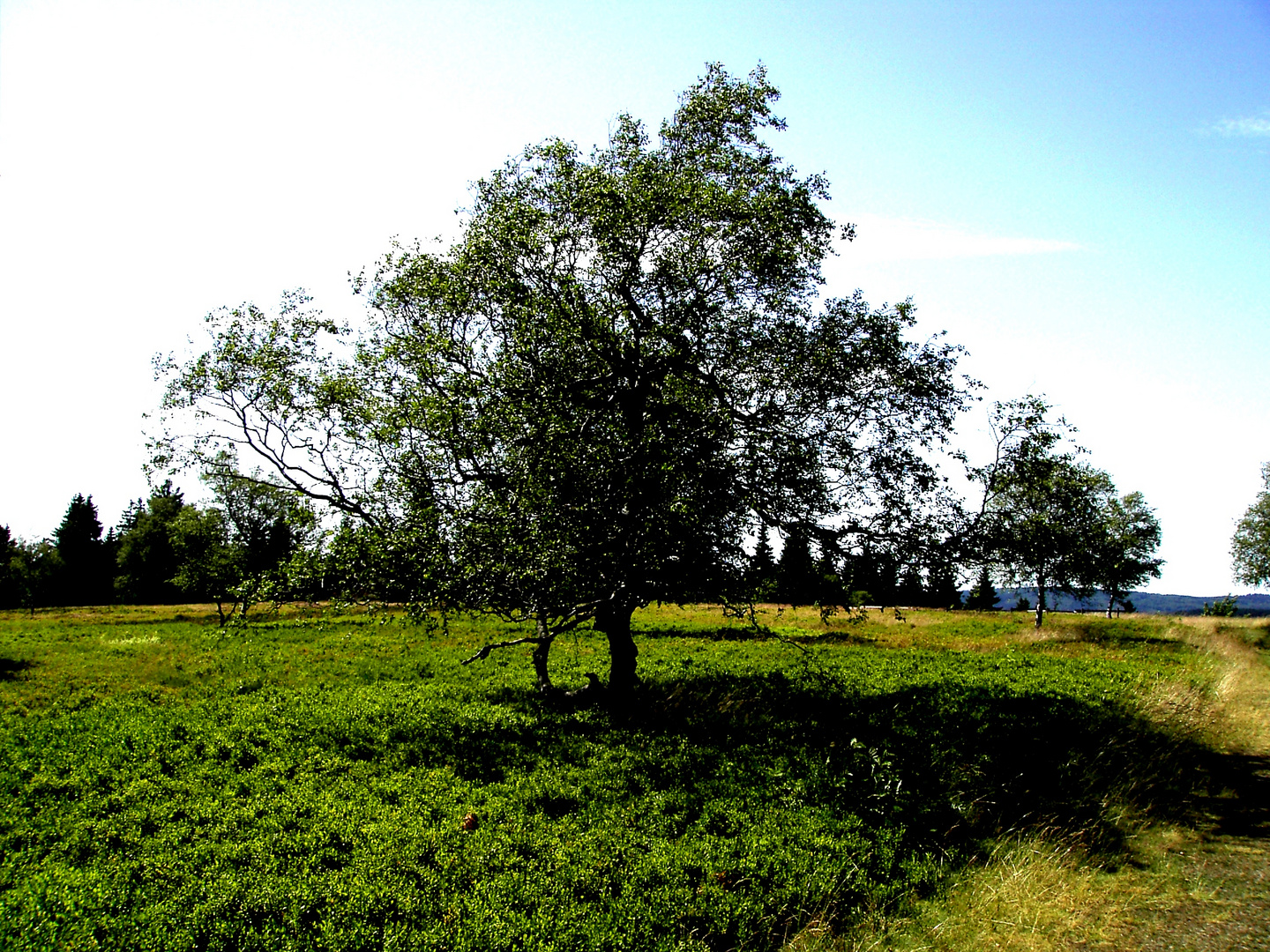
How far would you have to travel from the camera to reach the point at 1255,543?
2744 inches

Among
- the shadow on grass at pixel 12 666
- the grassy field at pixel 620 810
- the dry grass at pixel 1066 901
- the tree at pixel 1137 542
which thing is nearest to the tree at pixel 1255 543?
the tree at pixel 1137 542

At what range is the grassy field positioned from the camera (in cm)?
800

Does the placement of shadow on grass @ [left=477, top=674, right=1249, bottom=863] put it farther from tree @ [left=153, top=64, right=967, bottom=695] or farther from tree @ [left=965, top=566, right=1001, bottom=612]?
tree @ [left=965, top=566, right=1001, bottom=612]

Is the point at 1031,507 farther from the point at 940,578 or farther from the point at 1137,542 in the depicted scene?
the point at 1137,542

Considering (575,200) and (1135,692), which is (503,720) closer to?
(575,200)

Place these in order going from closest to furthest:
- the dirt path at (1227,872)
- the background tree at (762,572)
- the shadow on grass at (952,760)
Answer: the dirt path at (1227,872)
the shadow on grass at (952,760)
the background tree at (762,572)

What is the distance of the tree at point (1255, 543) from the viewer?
6862cm

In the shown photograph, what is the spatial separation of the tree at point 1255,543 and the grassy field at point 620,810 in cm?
6107

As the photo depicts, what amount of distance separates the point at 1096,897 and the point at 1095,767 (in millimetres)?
4909

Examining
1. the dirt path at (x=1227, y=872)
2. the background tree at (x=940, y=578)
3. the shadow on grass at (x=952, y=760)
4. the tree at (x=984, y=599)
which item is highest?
the background tree at (x=940, y=578)

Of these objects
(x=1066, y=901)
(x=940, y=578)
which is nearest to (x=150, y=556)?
(x=940, y=578)

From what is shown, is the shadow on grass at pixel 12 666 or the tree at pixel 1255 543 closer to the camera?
the shadow on grass at pixel 12 666

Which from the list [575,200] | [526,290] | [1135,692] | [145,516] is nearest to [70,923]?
[526,290]

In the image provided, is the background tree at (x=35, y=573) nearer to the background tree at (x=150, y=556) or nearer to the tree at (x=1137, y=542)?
the background tree at (x=150, y=556)
